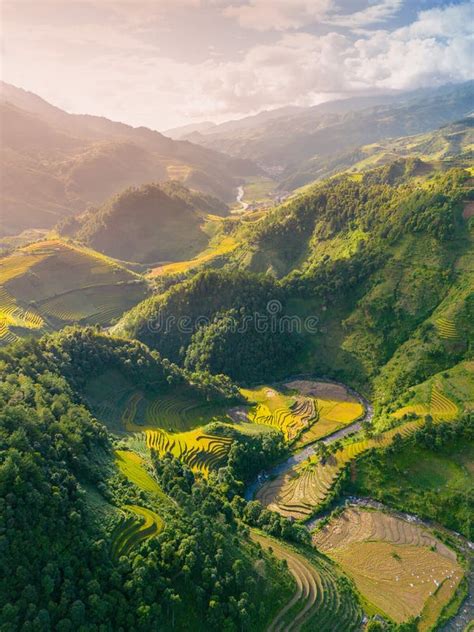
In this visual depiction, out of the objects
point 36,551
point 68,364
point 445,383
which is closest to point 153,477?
point 36,551

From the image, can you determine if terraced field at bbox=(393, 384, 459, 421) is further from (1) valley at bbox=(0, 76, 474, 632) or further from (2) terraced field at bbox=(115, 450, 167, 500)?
(2) terraced field at bbox=(115, 450, 167, 500)

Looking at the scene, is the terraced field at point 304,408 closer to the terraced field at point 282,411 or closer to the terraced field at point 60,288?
the terraced field at point 282,411

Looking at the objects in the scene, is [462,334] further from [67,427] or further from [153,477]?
[67,427]

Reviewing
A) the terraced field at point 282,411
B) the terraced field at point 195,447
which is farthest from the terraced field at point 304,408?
the terraced field at point 195,447

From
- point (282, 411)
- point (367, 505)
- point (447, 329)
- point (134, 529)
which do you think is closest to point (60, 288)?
point (282, 411)

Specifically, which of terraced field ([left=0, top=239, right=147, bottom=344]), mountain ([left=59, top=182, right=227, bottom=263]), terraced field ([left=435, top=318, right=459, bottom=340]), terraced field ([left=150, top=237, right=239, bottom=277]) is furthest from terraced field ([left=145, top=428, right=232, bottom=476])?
mountain ([left=59, top=182, right=227, bottom=263])

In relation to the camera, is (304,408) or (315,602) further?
(304,408)

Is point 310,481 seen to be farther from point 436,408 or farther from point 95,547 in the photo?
point 95,547
